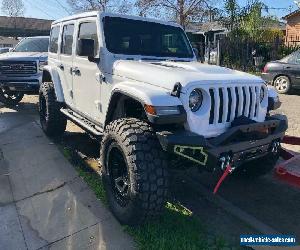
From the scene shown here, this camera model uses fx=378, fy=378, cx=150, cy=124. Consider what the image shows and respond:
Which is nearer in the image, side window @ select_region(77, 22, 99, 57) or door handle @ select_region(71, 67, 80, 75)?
side window @ select_region(77, 22, 99, 57)

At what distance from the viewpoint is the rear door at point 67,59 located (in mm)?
5645

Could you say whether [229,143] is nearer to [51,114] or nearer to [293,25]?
[51,114]

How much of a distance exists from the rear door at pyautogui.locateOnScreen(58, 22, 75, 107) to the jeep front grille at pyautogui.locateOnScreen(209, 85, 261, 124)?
279 cm

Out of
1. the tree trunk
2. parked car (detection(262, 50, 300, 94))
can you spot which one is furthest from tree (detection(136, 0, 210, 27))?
parked car (detection(262, 50, 300, 94))

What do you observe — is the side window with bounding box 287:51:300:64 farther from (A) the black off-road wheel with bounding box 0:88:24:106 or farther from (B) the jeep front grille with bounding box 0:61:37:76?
(A) the black off-road wheel with bounding box 0:88:24:106

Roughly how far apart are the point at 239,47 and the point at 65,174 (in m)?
15.5

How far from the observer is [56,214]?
156 inches

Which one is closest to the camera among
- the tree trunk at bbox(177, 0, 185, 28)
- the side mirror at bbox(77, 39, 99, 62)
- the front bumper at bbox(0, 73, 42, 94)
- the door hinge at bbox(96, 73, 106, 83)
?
the side mirror at bbox(77, 39, 99, 62)

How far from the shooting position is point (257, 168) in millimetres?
4684

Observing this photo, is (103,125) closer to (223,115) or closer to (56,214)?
(56,214)

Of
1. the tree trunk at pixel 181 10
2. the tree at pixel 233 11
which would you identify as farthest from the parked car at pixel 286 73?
the tree trunk at pixel 181 10

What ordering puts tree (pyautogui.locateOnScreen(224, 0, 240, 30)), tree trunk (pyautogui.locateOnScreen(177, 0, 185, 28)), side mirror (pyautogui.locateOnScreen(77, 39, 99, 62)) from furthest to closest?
tree trunk (pyautogui.locateOnScreen(177, 0, 185, 28))
tree (pyautogui.locateOnScreen(224, 0, 240, 30))
side mirror (pyautogui.locateOnScreen(77, 39, 99, 62))

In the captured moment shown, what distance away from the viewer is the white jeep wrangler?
3.26m

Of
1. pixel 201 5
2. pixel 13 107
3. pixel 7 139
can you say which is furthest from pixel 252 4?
pixel 7 139
